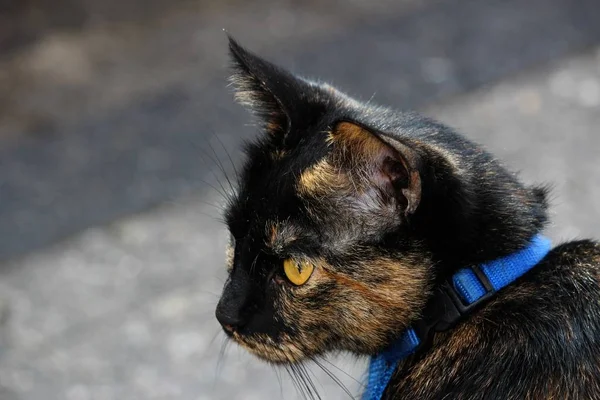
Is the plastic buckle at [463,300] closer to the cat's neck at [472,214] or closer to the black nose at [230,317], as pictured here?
the cat's neck at [472,214]

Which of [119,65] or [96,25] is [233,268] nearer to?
[119,65]

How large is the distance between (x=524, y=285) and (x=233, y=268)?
1.91 ft

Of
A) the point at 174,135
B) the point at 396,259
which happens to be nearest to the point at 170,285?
the point at 174,135

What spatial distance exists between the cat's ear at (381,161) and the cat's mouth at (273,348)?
1.21 ft

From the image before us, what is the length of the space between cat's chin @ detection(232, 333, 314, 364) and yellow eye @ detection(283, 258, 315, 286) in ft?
0.43

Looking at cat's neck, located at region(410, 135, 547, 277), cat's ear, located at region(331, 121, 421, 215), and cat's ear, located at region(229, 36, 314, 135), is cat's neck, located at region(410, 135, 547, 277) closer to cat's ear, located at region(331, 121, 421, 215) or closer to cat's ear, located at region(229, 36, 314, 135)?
cat's ear, located at region(331, 121, 421, 215)

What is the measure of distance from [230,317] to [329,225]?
0.93ft

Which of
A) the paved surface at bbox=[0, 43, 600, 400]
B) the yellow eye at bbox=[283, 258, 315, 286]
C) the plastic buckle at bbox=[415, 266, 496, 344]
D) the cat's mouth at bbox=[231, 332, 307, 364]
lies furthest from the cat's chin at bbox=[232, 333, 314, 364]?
the paved surface at bbox=[0, 43, 600, 400]

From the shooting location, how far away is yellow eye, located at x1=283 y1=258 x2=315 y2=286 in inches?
59.0

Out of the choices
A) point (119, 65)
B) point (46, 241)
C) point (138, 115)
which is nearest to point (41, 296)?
point (46, 241)

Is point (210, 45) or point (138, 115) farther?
point (210, 45)

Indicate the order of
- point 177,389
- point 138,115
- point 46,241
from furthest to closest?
point 138,115, point 46,241, point 177,389

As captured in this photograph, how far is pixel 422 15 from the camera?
4.23 metres

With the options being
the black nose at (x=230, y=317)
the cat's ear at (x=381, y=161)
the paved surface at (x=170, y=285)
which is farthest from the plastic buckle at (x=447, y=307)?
the paved surface at (x=170, y=285)
